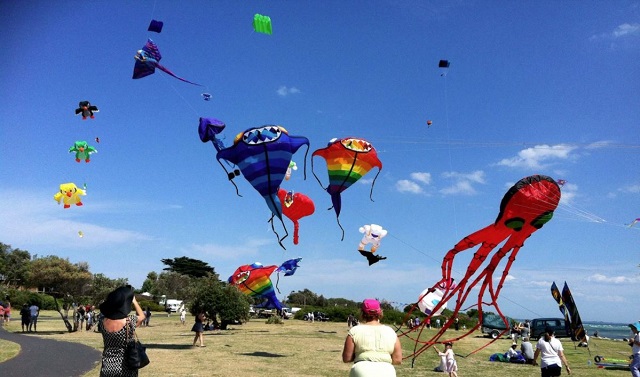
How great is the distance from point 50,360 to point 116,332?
37.1 feet

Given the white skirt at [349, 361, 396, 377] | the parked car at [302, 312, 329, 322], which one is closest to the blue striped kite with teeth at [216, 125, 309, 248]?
the white skirt at [349, 361, 396, 377]

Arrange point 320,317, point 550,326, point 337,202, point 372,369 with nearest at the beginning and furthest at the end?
point 372,369, point 337,202, point 550,326, point 320,317

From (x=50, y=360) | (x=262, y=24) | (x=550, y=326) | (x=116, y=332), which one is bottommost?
(x=50, y=360)

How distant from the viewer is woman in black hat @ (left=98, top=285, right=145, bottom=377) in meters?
5.25

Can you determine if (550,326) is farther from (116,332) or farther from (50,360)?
(116,332)

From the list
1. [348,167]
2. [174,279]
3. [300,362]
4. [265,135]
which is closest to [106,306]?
[265,135]

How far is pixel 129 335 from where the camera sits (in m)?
5.32

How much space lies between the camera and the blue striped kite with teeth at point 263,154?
13.4m

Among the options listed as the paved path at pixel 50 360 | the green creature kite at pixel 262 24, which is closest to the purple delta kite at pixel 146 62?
the green creature kite at pixel 262 24

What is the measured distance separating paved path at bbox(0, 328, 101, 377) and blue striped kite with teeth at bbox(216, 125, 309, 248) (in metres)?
6.75

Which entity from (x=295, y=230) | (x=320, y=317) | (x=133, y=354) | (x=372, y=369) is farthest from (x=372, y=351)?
(x=320, y=317)

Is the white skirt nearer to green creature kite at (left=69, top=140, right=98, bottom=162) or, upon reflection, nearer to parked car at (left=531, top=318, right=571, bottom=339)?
green creature kite at (left=69, top=140, right=98, bottom=162)

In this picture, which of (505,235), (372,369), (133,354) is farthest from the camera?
(505,235)

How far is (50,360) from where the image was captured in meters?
14.2
